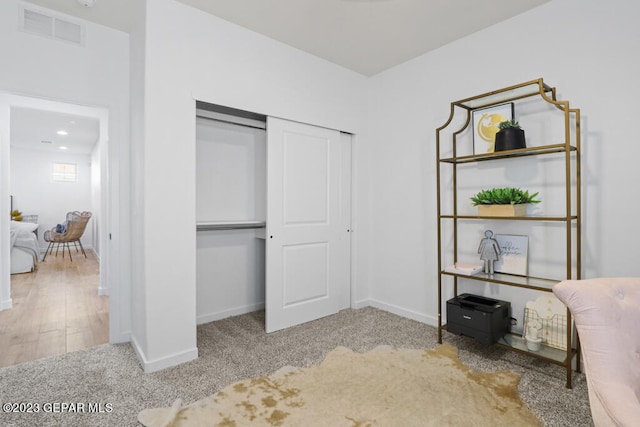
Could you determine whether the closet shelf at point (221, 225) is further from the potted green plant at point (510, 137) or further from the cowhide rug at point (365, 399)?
the potted green plant at point (510, 137)

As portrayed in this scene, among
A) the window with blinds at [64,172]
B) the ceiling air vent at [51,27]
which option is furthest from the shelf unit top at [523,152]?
the window with blinds at [64,172]

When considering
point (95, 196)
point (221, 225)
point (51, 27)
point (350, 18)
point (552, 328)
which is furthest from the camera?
point (95, 196)

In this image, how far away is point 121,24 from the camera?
2.68 metres

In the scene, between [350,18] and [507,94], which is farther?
[350,18]

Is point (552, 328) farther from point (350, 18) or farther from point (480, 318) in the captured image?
point (350, 18)

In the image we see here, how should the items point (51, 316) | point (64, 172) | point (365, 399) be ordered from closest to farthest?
point (365, 399) < point (51, 316) < point (64, 172)

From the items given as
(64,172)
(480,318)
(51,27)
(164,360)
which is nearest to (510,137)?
(480,318)

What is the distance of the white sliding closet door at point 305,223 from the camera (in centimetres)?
304

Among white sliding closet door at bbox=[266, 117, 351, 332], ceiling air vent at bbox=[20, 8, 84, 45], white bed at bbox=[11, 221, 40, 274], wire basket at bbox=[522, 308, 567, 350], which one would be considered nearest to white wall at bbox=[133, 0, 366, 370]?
white sliding closet door at bbox=[266, 117, 351, 332]

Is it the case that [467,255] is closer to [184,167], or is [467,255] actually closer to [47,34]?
[184,167]

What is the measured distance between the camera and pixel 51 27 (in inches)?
98.8

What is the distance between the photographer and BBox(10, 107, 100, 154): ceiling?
5.19 meters

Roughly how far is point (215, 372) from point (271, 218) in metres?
1.31

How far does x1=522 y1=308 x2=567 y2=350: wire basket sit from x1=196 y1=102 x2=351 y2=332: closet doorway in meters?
1.78
